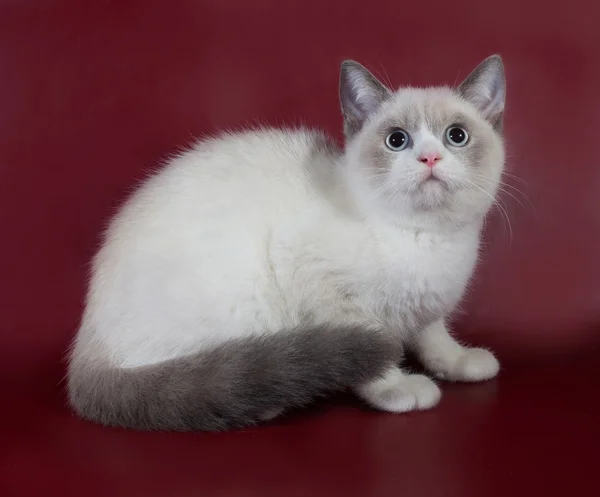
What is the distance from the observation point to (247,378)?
4.64 feet

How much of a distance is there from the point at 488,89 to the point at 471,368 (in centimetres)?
64

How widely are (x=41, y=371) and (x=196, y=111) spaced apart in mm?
820

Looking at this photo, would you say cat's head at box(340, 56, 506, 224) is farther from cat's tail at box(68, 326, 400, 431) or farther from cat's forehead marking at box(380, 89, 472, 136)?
cat's tail at box(68, 326, 400, 431)

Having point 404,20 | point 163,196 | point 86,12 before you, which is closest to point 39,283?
point 163,196

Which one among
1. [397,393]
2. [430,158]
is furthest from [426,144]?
[397,393]

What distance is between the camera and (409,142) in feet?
5.21

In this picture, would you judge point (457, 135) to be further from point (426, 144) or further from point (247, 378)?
point (247, 378)

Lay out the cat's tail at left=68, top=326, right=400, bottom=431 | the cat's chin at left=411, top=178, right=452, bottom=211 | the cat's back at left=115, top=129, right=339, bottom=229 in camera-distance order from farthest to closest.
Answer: the cat's back at left=115, top=129, right=339, bottom=229 < the cat's chin at left=411, top=178, right=452, bottom=211 < the cat's tail at left=68, top=326, right=400, bottom=431

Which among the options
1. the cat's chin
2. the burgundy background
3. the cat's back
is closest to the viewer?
the cat's chin

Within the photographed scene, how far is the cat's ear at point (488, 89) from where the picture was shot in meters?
1.67

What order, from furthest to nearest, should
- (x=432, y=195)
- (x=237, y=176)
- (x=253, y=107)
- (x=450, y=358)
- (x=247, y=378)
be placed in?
(x=253, y=107) < (x=450, y=358) < (x=237, y=176) < (x=432, y=195) < (x=247, y=378)

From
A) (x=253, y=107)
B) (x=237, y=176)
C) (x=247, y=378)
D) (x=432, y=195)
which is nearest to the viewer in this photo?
(x=247, y=378)

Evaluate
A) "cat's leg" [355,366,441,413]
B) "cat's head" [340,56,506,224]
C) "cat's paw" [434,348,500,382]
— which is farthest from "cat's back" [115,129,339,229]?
"cat's paw" [434,348,500,382]

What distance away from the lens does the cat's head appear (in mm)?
1528
